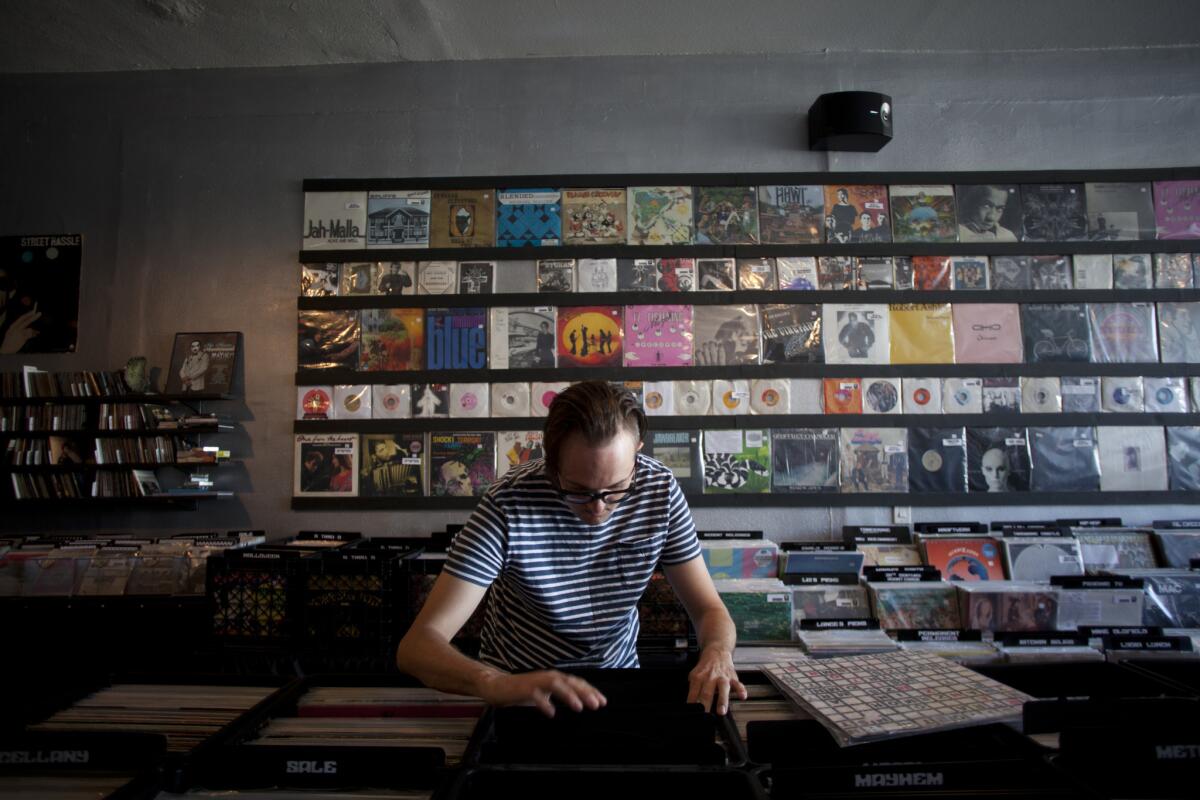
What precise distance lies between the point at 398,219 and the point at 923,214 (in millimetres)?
3078

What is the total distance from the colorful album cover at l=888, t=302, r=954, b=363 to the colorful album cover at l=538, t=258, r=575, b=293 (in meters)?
1.84

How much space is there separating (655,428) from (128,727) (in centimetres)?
287

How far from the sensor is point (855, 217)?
12.4 ft

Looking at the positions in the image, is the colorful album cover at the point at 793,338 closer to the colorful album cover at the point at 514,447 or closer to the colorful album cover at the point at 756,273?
the colorful album cover at the point at 756,273

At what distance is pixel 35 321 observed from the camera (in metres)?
3.96

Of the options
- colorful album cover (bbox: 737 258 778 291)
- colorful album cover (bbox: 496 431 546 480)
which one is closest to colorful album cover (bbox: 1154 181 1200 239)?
colorful album cover (bbox: 737 258 778 291)

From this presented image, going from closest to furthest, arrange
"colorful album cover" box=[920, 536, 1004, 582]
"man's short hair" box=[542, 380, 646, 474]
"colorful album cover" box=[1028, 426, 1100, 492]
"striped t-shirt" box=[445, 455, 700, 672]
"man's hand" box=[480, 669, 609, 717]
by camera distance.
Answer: "man's hand" box=[480, 669, 609, 717]
"man's short hair" box=[542, 380, 646, 474]
"striped t-shirt" box=[445, 455, 700, 672]
"colorful album cover" box=[920, 536, 1004, 582]
"colorful album cover" box=[1028, 426, 1100, 492]

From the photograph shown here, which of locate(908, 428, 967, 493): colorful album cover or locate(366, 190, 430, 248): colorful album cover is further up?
locate(366, 190, 430, 248): colorful album cover

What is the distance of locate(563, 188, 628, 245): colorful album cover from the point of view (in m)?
3.78

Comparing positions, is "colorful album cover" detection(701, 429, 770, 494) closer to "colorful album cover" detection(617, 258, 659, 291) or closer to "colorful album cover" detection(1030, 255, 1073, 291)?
"colorful album cover" detection(617, 258, 659, 291)

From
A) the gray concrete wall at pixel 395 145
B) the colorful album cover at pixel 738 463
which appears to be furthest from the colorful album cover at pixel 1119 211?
the colorful album cover at pixel 738 463

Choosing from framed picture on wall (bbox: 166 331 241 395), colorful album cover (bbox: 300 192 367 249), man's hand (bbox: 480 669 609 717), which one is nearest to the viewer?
man's hand (bbox: 480 669 609 717)

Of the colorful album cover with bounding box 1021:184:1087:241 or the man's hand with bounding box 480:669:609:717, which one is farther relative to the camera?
the colorful album cover with bounding box 1021:184:1087:241

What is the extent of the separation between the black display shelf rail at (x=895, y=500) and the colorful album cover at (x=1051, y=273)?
46.5 inches
